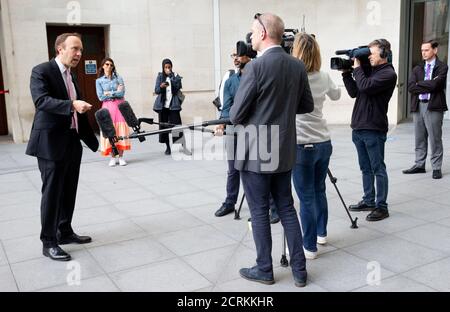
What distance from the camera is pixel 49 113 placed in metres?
3.92

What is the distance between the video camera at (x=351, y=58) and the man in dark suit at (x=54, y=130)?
7.37 feet

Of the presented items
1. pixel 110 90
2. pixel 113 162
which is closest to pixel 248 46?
pixel 110 90

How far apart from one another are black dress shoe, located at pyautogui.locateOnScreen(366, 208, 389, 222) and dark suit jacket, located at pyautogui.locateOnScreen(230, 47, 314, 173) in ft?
6.01

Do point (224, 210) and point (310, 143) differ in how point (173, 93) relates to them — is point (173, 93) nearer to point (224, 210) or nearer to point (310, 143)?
point (224, 210)

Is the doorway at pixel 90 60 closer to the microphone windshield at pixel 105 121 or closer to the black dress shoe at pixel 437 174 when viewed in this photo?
the black dress shoe at pixel 437 174

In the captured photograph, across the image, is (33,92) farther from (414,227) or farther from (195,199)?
(414,227)

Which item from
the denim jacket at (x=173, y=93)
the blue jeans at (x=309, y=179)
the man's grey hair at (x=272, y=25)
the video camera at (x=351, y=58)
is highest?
the man's grey hair at (x=272, y=25)

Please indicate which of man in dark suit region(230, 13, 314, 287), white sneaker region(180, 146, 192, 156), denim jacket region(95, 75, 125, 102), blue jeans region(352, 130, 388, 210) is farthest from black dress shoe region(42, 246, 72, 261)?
white sneaker region(180, 146, 192, 156)

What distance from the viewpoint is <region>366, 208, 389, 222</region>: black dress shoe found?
15.6 feet

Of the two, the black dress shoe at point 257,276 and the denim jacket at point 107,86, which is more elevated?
the denim jacket at point 107,86

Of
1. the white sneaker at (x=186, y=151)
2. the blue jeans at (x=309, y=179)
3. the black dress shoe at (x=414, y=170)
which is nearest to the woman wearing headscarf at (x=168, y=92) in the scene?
the white sneaker at (x=186, y=151)

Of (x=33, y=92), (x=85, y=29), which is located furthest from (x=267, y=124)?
(x=85, y=29)

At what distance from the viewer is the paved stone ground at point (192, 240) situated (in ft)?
11.4
